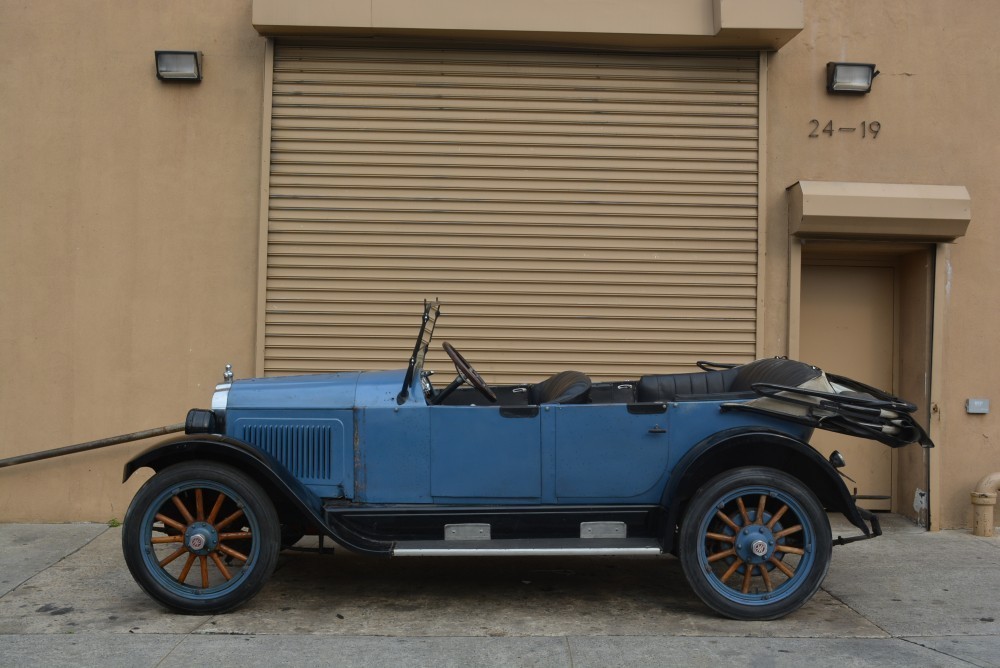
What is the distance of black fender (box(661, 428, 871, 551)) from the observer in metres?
5.15

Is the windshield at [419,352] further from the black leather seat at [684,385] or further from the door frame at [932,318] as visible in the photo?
the door frame at [932,318]

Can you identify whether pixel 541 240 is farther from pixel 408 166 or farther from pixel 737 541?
pixel 737 541

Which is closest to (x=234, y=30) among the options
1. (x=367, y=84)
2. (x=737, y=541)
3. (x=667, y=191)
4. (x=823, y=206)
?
(x=367, y=84)

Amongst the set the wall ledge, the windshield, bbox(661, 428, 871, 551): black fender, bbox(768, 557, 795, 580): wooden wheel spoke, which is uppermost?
the wall ledge

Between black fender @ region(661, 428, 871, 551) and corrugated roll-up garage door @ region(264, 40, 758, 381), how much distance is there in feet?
7.26

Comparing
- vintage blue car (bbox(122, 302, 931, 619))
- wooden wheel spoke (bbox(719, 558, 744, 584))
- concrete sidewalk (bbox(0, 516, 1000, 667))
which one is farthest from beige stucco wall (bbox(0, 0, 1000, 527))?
wooden wheel spoke (bbox(719, 558, 744, 584))

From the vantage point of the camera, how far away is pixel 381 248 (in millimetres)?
7523

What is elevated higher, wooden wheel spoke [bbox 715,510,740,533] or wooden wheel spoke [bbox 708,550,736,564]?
wooden wheel spoke [bbox 715,510,740,533]

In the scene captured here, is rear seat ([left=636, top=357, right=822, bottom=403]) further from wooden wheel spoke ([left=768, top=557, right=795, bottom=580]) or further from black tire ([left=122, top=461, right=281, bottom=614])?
black tire ([left=122, top=461, right=281, bottom=614])

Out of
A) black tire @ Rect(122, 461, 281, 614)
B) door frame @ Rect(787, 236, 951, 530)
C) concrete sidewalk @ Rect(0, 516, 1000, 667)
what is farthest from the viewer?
door frame @ Rect(787, 236, 951, 530)

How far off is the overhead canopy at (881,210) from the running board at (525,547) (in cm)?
341

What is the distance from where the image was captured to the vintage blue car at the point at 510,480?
5.12 meters

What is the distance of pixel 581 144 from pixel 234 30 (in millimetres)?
2985

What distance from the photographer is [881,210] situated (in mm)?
7312
